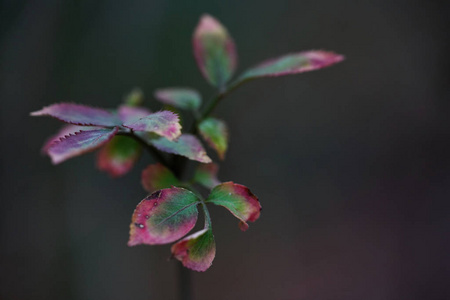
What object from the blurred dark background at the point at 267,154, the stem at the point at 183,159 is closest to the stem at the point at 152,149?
the stem at the point at 183,159

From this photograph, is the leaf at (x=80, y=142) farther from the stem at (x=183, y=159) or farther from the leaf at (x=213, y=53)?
the leaf at (x=213, y=53)

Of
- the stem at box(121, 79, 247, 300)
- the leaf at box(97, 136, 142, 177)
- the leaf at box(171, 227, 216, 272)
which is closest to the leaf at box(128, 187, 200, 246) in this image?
the leaf at box(171, 227, 216, 272)

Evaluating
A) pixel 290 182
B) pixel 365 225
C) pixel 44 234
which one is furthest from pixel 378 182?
pixel 44 234

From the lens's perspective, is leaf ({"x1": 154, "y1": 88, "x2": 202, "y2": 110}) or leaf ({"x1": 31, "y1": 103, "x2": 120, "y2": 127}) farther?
leaf ({"x1": 154, "y1": 88, "x2": 202, "y2": 110})

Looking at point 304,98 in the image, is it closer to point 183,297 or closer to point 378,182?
point 378,182

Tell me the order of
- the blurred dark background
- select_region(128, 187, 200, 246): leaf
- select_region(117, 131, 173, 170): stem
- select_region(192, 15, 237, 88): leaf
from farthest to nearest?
the blurred dark background < select_region(192, 15, 237, 88): leaf < select_region(117, 131, 173, 170): stem < select_region(128, 187, 200, 246): leaf

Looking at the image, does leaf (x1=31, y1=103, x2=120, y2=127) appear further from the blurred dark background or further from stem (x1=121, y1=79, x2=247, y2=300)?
the blurred dark background

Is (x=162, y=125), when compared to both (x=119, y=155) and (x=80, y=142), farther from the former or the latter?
(x=119, y=155)
